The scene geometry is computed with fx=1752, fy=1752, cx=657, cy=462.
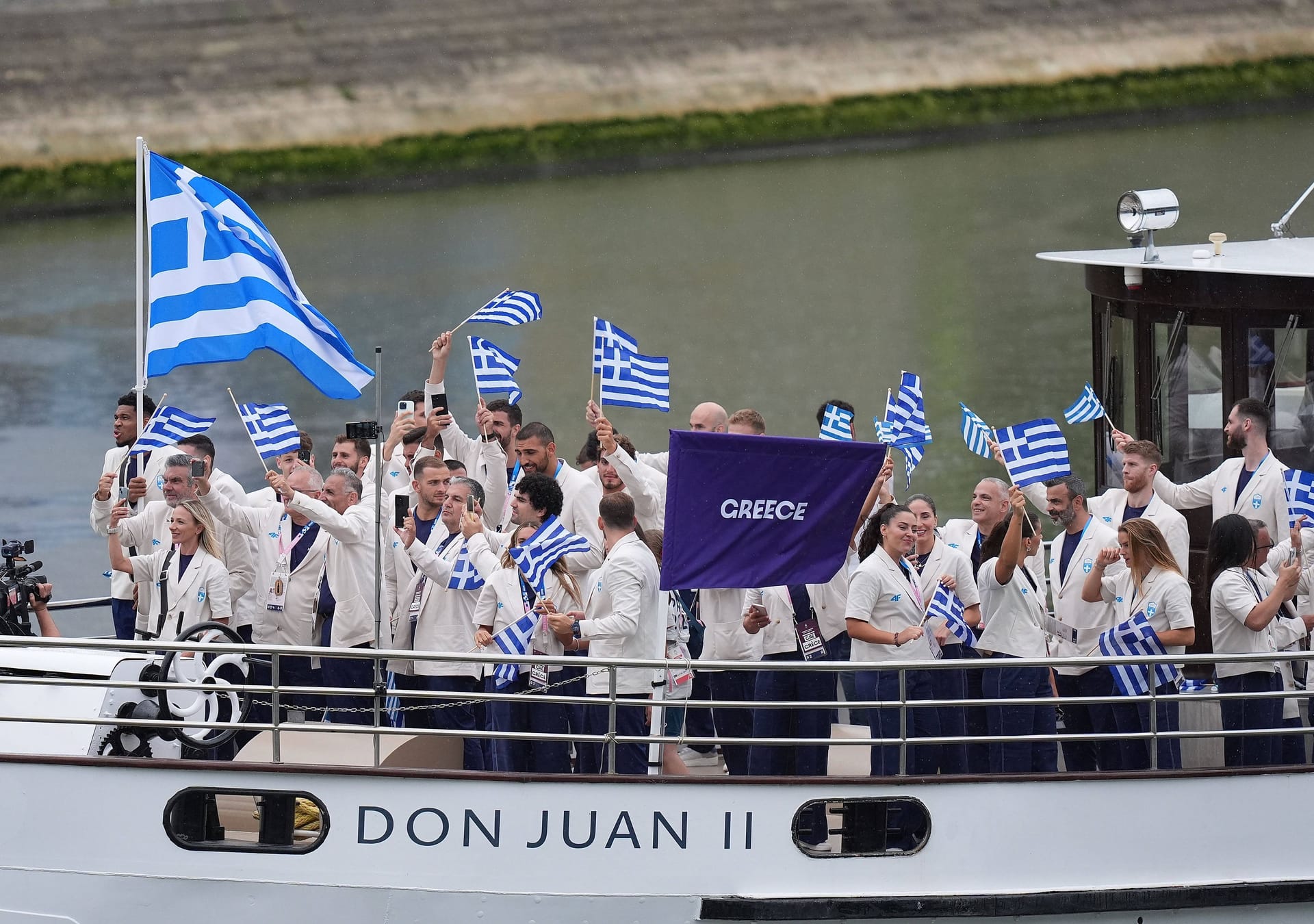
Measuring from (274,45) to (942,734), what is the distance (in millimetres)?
30016

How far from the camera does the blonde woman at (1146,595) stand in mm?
8000

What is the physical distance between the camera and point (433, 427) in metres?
10.5

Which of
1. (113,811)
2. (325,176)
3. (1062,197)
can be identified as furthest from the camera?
(325,176)

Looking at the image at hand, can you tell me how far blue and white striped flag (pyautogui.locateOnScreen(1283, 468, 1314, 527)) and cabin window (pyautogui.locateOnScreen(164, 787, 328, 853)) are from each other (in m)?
4.89

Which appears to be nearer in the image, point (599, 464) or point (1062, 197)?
point (599, 464)

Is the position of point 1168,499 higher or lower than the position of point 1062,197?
lower

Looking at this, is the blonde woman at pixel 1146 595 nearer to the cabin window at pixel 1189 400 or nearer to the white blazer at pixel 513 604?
the cabin window at pixel 1189 400

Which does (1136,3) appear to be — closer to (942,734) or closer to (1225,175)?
(1225,175)

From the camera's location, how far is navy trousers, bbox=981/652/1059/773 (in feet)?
27.4

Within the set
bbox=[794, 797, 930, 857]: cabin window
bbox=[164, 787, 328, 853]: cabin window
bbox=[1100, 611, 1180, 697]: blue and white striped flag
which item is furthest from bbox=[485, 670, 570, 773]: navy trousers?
bbox=[1100, 611, 1180, 697]: blue and white striped flag

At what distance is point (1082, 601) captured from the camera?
28.1ft

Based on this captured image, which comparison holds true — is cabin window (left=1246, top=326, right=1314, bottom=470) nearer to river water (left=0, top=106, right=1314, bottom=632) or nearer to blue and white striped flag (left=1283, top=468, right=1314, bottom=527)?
blue and white striped flag (left=1283, top=468, right=1314, bottom=527)

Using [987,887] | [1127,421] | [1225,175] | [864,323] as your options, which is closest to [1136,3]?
[1225,175]

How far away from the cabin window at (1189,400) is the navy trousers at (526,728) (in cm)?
369
